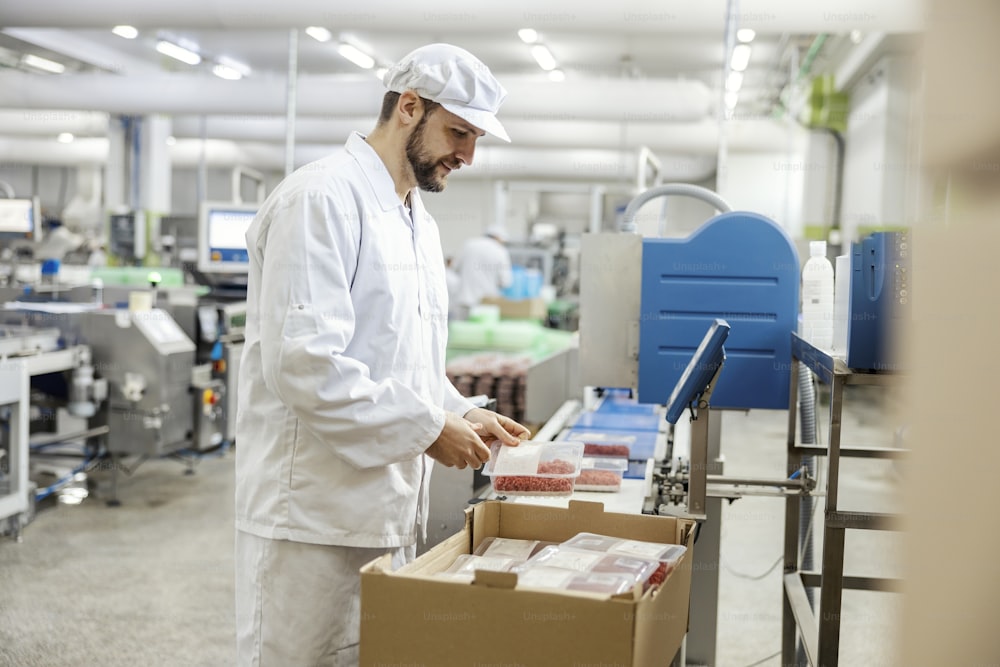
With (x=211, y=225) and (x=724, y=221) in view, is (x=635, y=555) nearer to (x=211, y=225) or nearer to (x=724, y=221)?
(x=724, y=221)

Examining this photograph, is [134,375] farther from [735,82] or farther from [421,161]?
[735,82]

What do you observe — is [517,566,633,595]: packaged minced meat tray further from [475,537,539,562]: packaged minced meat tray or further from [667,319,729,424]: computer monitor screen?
[667,319,729,424]: computer monitor screen

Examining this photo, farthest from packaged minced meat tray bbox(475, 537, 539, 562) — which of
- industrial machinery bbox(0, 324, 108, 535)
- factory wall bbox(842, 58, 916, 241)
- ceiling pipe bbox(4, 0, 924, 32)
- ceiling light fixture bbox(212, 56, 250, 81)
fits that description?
ceiling light fixture bbox(212, 56, 250, 81)

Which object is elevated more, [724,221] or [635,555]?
[724,221]

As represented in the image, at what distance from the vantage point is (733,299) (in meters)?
2.33

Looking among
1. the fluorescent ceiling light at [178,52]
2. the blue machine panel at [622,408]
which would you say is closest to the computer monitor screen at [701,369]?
the blue machine panel at [622,408]

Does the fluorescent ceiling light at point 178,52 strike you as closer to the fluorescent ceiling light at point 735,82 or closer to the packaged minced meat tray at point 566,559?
the fluorescent ceiling light at point 735,82

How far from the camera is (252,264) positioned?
5.45 ft

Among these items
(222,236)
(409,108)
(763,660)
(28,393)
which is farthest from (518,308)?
(409,108)

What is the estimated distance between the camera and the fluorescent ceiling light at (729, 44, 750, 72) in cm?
855

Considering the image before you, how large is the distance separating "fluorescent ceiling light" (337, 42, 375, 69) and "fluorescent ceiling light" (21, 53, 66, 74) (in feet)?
11.0

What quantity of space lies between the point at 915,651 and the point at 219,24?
5322 millimetres

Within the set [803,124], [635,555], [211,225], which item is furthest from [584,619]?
[803,124]

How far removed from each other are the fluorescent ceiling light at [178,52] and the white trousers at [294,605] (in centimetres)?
862
